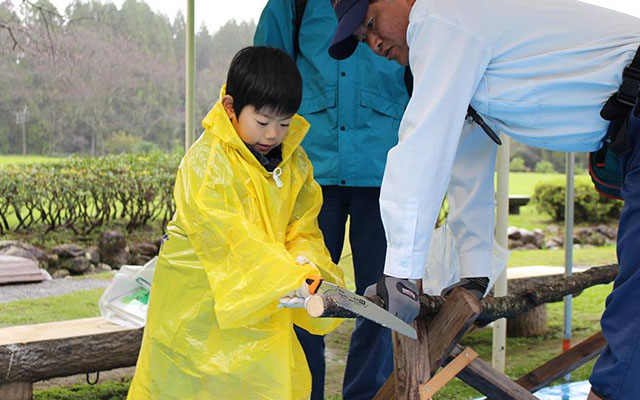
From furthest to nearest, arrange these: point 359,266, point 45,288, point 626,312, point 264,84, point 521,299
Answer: point 45,288 < point 359,266 < point 521,299 < point 264,84 < point 626,312

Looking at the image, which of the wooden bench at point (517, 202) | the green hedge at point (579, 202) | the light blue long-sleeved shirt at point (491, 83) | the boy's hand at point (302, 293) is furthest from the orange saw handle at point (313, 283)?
the green hedge at point (579, 202)

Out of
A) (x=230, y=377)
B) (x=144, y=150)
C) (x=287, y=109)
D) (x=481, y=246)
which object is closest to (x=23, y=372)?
(x=230, y=377)

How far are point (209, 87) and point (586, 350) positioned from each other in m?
3.65

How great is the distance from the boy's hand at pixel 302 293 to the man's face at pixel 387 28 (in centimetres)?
59

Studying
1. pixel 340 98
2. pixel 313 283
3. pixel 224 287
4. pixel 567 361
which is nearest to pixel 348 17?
pixel 313 283

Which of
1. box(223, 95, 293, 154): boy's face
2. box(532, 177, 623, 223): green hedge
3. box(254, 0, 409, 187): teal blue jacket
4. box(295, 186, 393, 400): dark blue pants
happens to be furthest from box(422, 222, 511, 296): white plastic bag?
box(532, 177, 623, 223): green hedge

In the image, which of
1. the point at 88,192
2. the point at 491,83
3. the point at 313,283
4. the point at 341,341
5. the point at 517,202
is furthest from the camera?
the point at 517,202

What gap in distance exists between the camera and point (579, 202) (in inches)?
403

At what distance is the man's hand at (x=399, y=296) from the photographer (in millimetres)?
1763

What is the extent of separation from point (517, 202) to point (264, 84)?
8016 millimetres

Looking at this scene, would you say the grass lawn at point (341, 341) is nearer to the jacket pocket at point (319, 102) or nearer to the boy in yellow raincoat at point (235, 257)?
the jacket pocket at point (319, 102)

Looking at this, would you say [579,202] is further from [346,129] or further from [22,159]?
[346,129]

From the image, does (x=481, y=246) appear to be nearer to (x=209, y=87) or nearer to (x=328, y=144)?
(x=328, y=144)

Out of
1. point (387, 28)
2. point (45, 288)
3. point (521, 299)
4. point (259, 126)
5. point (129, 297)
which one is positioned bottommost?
point (45, 288)
